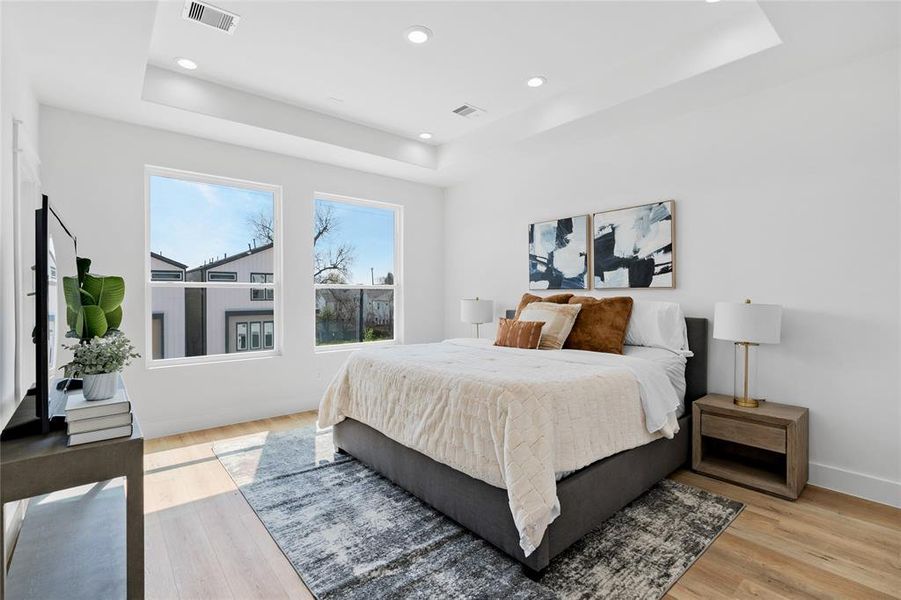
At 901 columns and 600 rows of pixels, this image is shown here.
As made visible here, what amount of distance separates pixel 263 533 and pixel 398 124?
351cm

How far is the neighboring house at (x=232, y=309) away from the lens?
13.3 ft

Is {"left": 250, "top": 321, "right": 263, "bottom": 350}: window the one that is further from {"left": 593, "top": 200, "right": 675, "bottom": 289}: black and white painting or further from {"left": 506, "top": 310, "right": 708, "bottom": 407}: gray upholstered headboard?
{"left": 506, "top": 310, "right": 708, "bottom": 407}: gray upholstered headboard

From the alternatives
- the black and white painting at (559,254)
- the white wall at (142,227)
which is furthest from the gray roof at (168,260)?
the black and white painting at (559,254)

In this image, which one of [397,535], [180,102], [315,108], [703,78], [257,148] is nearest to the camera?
[397,535]

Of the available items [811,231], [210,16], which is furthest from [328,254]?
[811,231]

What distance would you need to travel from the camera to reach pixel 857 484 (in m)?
2.66

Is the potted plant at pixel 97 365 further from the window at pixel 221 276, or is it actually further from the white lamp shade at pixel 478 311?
the white lamp shade at pixel 478 311

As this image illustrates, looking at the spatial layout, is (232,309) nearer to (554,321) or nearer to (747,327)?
(554,321)

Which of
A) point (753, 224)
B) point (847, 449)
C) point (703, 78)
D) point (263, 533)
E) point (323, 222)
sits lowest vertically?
point (263, 533)

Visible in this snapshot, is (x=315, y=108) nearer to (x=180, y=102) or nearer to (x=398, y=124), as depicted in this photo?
(x=398, y=124)

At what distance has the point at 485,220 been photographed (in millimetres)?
5168

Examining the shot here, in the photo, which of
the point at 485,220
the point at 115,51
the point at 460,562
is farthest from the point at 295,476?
the point at 485,220

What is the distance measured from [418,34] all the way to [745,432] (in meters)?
3.16

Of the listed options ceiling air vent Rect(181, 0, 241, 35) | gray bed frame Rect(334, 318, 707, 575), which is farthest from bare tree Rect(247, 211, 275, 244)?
gray bed frame Rect(334, 318, 707, 575)
